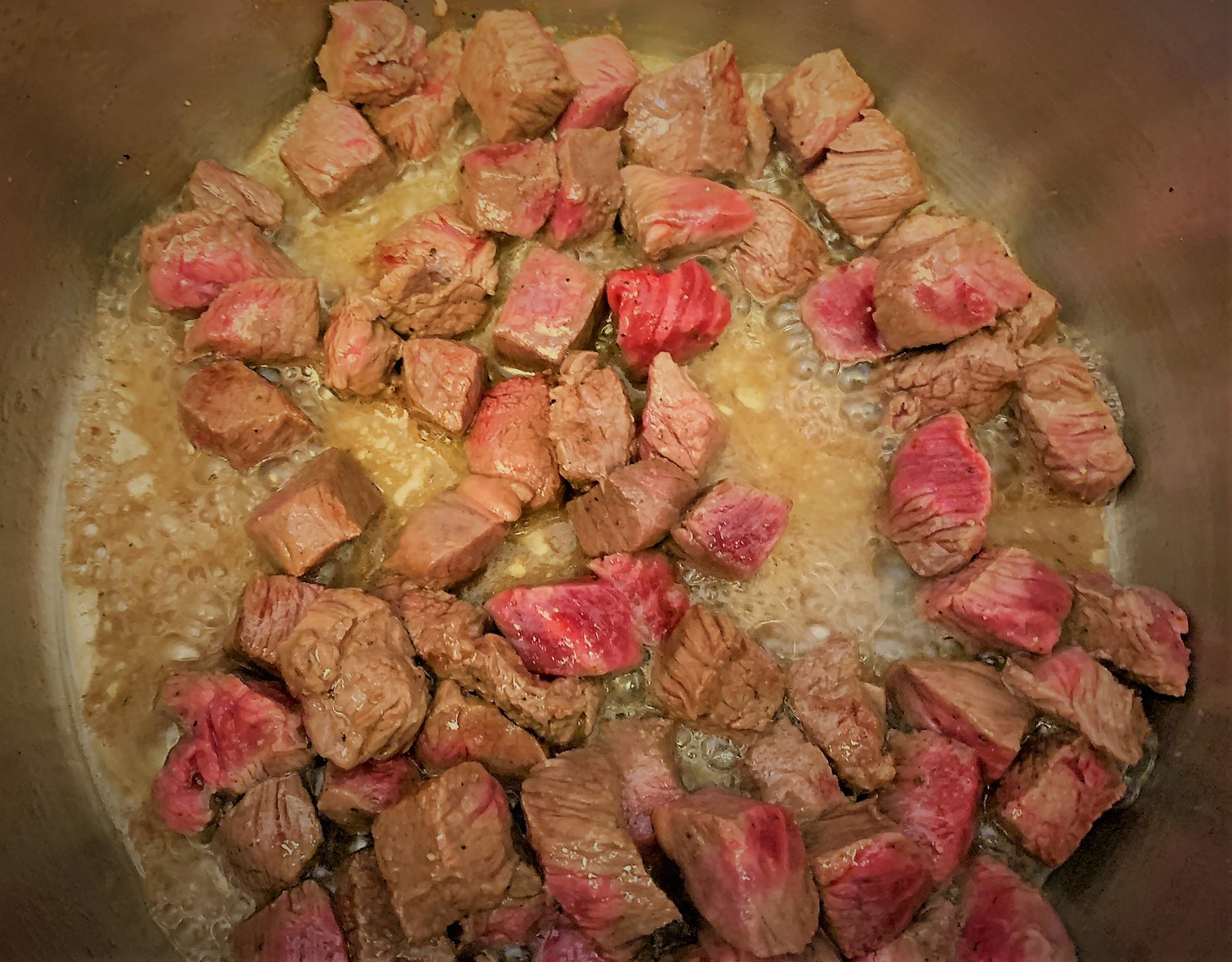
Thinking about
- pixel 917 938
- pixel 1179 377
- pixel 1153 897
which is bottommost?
pixel 917 938

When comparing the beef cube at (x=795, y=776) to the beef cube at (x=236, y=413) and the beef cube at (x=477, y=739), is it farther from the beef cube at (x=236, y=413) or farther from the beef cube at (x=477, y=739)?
the beef cube at (x=236, y=413)

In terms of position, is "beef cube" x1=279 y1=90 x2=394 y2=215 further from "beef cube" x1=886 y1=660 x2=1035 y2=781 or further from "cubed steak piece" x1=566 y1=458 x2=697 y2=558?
"beef cube" x1=886 y1=660 x2=1035 y2=781

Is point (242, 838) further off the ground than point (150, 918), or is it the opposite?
point (242, 838)

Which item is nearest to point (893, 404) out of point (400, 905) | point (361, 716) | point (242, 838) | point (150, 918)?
point (361, 716)

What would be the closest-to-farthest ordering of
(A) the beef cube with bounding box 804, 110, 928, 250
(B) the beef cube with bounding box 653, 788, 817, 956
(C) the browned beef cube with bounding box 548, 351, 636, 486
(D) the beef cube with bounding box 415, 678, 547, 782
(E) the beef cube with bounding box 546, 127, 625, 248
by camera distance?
1. (B) the beef cube with bounding box 653, 788, 817, 956
2. (D) the beef cube with bounding box 415, 678, 547, 782
3. (C) the browned beef cube with bounding box 548, 351, 636, 486
4. (E) the beef cube with bounding box 546, 127, 625, 248
5. (A) the beef cube with bounding box 804, 110, 928, 250

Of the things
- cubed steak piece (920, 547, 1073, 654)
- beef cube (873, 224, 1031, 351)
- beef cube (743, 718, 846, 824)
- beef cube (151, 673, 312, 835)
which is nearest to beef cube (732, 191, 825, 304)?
beef cube (873, 224, 1031, 351)

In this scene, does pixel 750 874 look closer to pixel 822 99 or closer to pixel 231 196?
pixel 822 99

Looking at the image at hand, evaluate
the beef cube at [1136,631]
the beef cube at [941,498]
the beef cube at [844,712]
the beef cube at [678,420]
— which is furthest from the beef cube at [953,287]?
the beef cube at [844,712]

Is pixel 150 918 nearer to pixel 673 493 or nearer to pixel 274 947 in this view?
pixel 274 947
